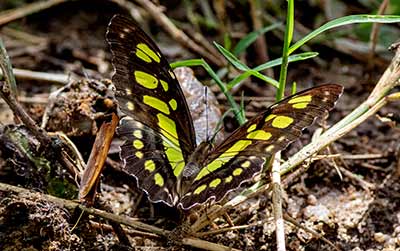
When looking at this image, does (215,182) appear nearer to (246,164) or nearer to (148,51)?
(246,164)

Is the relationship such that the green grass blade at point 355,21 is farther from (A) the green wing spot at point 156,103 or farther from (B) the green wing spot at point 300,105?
(A) the green wing spot at point 156,103

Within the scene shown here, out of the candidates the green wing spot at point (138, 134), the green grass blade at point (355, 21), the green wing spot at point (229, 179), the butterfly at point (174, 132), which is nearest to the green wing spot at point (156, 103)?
the butterfly at point (174, 132)

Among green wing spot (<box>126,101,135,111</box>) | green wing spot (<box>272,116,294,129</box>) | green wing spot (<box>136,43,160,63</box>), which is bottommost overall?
green wing spot (<box>272,116,294,129</box>)

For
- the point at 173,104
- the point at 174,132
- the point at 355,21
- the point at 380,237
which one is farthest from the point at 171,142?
the point at 380,237

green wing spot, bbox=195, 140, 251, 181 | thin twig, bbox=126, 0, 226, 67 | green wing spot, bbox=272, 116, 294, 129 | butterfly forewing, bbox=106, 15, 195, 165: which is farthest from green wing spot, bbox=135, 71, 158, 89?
thin twig, bbox=126, 0, 226, 67

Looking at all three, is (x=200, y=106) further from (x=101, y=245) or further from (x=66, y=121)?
(x=101, y=245)

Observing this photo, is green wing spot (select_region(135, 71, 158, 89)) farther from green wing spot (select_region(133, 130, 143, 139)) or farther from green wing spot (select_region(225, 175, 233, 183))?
green wing spot (select_region(225, 175, 233, 183))

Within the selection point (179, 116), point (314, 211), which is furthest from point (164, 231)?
point (314, 211)
